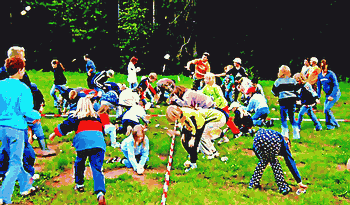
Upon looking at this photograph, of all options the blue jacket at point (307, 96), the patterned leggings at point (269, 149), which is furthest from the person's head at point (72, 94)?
the blue jacket at point (307, 96)

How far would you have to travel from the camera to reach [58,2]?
29266mm

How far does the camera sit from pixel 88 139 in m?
5.36

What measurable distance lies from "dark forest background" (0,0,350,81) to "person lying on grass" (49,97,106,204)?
20.6 metres

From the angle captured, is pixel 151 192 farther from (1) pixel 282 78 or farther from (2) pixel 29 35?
(2) pixel 29 35

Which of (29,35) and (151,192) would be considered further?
(29,35)

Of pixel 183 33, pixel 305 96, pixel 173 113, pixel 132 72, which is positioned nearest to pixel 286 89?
pixel 305 96

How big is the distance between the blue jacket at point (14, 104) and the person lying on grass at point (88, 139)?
632 mm

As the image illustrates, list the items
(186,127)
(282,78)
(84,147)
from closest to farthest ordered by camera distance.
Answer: (84,147) → (186,127) → (282,78)

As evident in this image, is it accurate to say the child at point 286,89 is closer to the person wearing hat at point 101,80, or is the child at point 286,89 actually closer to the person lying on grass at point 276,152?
the person lying on grass at point 276,152

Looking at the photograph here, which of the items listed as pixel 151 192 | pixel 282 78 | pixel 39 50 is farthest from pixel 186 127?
pixel 39 50

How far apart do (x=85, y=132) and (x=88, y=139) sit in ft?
0.44

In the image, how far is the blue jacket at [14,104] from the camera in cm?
500

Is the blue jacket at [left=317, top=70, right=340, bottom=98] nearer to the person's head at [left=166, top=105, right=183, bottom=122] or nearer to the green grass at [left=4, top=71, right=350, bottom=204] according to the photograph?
the green grass at [left=4, top=71, right=350, bottom=204]

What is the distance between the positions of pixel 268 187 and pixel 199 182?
4.29 ft
